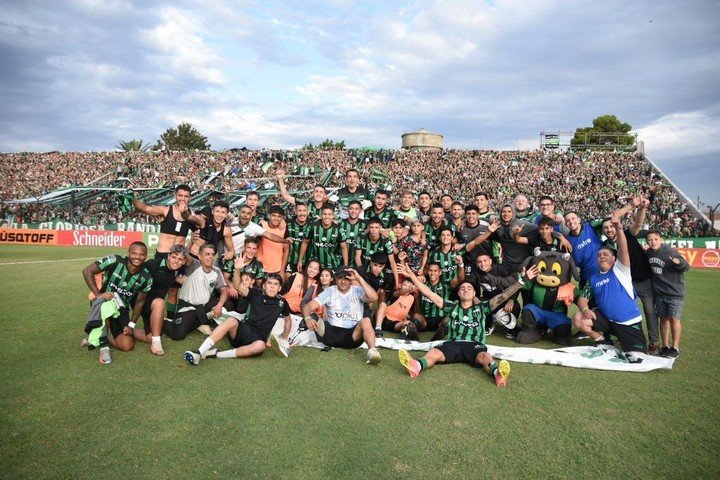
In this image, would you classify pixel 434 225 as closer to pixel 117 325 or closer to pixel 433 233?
pixel 433 233

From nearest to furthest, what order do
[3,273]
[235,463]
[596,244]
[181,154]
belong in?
[235,463] → [596,244] → [3,273] → [181,154]

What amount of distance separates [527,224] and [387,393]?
418 centimetres

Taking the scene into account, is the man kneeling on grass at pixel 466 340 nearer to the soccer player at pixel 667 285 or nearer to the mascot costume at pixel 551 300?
the mascot costume at pixel 551 300

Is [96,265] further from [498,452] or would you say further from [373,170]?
[373,170]

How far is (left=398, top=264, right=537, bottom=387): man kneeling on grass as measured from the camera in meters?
4.61

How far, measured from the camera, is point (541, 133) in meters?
38.6

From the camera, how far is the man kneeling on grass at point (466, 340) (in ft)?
15.1

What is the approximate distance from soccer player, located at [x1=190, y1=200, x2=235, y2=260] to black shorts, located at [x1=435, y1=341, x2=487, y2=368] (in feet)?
12.0

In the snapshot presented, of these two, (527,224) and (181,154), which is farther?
(181,154)

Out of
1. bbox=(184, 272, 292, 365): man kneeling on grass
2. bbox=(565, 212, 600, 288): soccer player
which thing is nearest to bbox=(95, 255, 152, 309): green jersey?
bbox=(184, 272, 292, 365): man kneeling on grass

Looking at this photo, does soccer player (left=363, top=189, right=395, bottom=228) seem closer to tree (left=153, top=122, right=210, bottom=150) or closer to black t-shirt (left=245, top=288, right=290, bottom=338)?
black t-shirt (left=245, top=288, right=290, bottom=338)

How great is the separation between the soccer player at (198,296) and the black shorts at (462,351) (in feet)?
10.2

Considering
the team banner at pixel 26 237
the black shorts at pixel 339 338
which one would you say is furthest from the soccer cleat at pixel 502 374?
the team banner at pixel 26 237

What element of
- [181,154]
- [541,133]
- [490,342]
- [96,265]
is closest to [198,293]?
[96,265]
